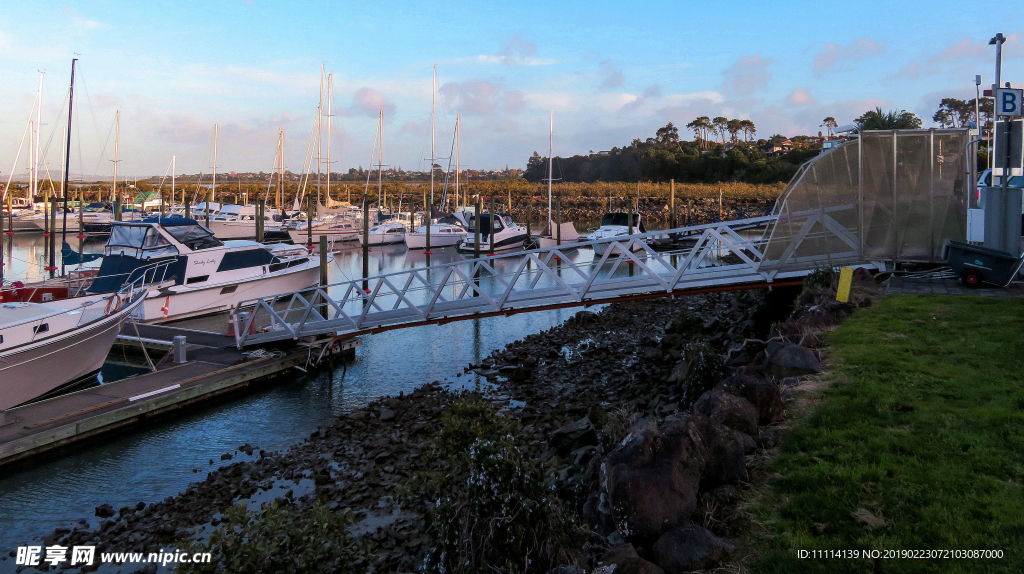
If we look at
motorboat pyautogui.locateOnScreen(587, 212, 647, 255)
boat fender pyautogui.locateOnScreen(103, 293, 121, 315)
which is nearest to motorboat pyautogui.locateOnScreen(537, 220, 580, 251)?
motorboat pyautogui.locateOnScreen(587, 212, 647, 255)

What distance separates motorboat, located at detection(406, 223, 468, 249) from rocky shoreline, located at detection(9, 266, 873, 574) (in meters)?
30.0

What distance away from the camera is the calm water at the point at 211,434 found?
11156 millimetres

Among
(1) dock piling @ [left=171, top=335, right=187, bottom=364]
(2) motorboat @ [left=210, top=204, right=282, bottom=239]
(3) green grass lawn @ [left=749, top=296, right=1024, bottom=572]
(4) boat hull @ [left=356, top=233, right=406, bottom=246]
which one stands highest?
(2) motorboat @ [left=210, top=204, right=282, bottom=239]

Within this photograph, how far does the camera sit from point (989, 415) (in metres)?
6.64

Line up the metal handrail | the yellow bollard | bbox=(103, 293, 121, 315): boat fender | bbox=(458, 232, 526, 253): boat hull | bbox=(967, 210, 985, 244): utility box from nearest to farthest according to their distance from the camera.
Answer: the yellow bollard
bbox=(967, 210, 985, 244): utility box
the metal handrail
bbox=(103, 293, 121, 315): boat fender
bbox=(458, 232, 526, 253): boat hull

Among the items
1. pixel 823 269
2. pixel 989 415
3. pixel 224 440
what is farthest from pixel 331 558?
pixel 823 269

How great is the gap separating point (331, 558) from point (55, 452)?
29.4 ft

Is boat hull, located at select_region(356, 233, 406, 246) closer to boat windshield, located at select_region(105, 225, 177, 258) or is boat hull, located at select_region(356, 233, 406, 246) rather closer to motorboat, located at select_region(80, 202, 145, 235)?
motorboat, located at select_region(80, 202, 145, 235)

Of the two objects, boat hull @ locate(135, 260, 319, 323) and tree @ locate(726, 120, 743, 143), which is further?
tree @ locate(726, 120, 743, 143)

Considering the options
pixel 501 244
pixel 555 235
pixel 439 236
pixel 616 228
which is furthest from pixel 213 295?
pixel 555 235

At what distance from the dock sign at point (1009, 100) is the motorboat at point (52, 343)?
18.6m

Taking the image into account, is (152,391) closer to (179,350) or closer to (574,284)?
(179,350)

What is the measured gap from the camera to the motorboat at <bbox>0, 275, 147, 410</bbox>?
44.1ft

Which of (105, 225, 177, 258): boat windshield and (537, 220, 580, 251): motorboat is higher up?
(537, 220, 580, 251): motorboat
